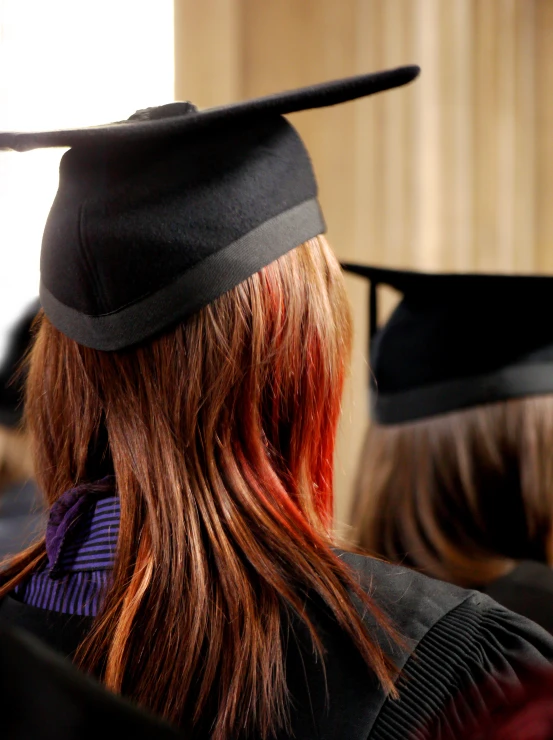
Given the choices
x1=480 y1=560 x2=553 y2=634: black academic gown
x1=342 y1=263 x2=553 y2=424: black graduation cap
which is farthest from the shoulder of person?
x1=342 y1=263 x2=553 y2=424: black graduation cap

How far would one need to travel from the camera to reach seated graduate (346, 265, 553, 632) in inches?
51.4

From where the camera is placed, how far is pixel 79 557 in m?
0.76

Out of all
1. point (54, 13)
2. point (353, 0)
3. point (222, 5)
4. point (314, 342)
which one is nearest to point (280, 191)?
point (314, 342)

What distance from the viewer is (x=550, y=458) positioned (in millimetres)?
1292

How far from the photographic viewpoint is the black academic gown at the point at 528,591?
112cm

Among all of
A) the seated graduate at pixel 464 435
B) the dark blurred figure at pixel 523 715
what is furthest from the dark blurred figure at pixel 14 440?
the dark blurred figure at pixel 523 715

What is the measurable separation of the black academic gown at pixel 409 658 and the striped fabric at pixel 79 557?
0.02 m

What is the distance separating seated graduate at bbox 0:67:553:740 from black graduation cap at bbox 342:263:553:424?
0.59m

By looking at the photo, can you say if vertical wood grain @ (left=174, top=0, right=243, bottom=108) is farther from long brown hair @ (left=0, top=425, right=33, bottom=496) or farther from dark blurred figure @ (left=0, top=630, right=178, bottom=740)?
dark blurred figure @ (left=0, top=630, right=178, bottom=740)

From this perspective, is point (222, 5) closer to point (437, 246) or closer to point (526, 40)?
point (437, 246)

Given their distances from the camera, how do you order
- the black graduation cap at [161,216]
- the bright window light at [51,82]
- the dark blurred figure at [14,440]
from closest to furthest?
the black graduation cap at [161,216], the bright window light at [51,82], the dark blurred figure at [14,440]

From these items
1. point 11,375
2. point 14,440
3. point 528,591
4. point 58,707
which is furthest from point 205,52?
point 58,707

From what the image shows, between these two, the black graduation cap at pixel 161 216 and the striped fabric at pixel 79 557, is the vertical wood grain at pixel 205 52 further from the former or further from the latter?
the striped fabric at pixel 79 557

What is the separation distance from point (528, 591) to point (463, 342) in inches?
18.4
